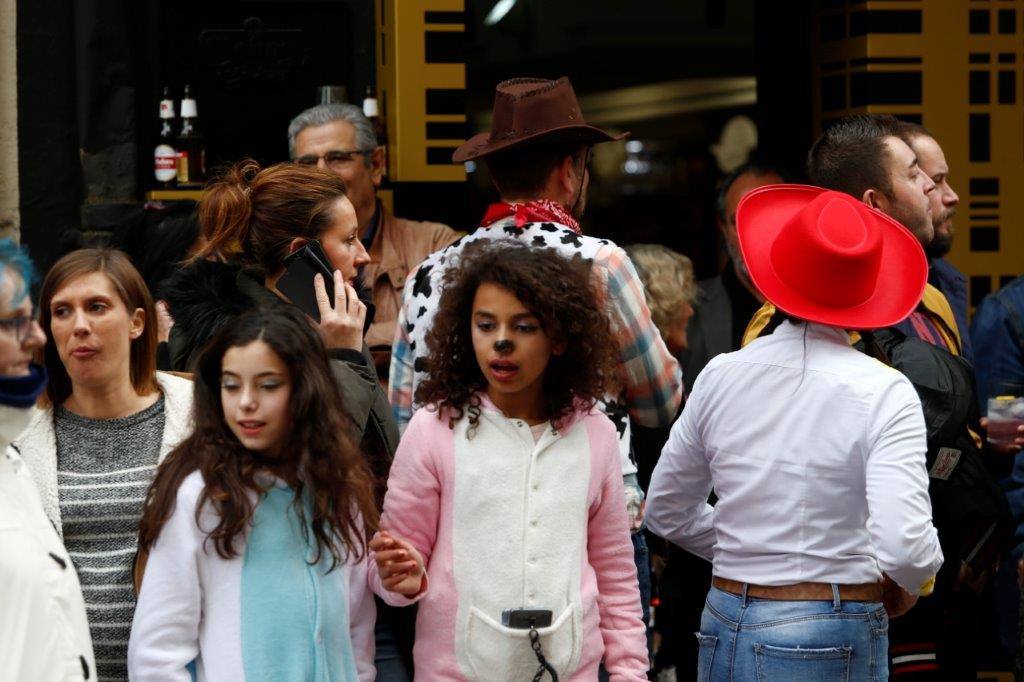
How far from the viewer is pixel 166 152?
5.87 metres

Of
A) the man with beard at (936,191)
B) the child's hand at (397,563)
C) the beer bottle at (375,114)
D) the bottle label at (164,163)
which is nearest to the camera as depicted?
the child's hand at (397,563)

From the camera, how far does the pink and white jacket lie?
3455 millimetres

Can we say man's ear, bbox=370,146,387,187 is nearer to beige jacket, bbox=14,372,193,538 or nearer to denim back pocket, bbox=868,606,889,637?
beige jacket, bbox=14,372,193,538

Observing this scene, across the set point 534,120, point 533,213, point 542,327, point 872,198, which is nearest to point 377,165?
point 534,120


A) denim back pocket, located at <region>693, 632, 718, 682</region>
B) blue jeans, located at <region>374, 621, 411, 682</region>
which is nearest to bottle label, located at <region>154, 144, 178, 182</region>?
blue jeans, located at <region>374, 621, 411, 682</region>

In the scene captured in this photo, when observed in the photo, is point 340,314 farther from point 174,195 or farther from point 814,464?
point 174,195

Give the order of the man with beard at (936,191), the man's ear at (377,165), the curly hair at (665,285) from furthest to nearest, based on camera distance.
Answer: the curly hair at (665,285)
the man's ear at (377,165)
the man with beard at (936,191)

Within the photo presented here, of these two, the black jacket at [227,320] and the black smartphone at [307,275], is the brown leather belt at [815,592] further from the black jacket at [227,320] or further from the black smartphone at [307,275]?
the black smartphone at [307,275]

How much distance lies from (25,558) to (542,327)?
124 cm

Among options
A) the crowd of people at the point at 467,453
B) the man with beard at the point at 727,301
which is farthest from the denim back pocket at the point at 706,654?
the man with beard at the point at 727,301

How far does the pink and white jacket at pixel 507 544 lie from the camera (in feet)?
11.3

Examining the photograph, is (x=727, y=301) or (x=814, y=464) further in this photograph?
(x=727, y=301)

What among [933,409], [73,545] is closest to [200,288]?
[73,545]

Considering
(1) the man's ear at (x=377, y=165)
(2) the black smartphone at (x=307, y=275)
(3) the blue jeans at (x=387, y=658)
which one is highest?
(1) the man's ear at (x=377, y=165)
